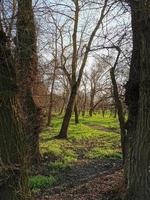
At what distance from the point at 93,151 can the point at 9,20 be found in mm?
14687

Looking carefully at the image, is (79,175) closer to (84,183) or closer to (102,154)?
(84,183)

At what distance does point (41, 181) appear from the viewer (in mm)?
13898

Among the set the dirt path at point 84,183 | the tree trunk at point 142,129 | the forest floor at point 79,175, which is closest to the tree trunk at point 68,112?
the forest floor at point 79,175

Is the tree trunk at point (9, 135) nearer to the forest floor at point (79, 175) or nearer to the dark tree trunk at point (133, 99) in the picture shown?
the dark tree trunk at point (133, 99)

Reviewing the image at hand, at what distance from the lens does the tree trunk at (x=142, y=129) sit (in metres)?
8.96

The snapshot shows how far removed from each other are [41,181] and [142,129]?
18.6ft

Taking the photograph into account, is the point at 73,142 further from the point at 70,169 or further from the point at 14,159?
the point at 14,159

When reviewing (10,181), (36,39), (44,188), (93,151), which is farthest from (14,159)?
(93,151)

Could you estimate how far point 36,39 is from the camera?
14070 millimetres

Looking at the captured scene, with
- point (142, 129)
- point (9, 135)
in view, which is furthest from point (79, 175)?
point (9, 135)

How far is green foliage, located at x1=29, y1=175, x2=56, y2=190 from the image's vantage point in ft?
43.9

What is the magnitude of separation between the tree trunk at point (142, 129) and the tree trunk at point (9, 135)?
2845 mm

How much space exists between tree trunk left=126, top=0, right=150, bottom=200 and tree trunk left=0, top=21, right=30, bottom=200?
2.85 metres

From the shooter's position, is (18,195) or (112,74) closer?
(18,195)
